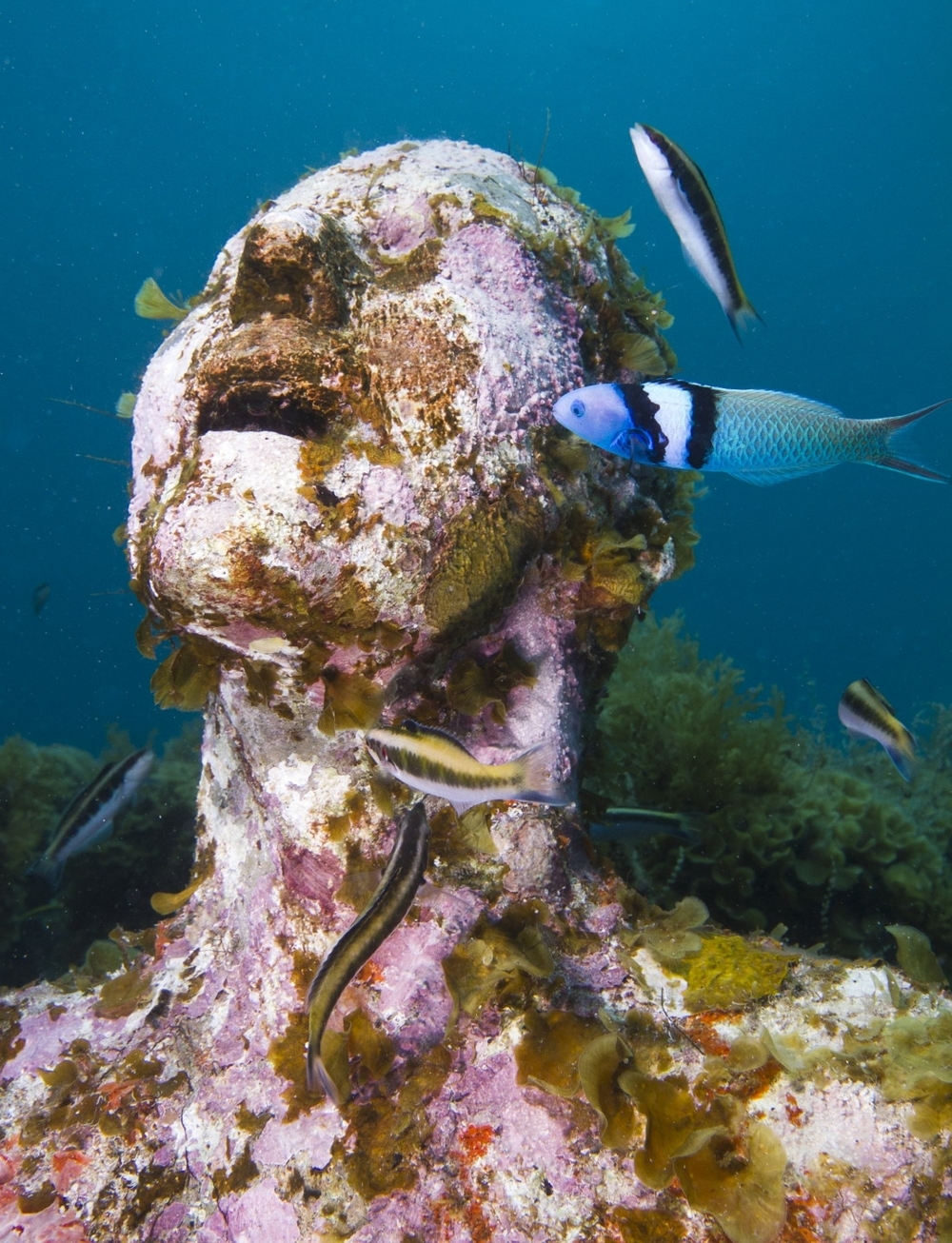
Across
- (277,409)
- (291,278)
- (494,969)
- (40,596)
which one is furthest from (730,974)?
(40,596)

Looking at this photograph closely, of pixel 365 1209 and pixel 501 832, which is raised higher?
pixel 501 832

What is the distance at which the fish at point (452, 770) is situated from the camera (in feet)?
5.82

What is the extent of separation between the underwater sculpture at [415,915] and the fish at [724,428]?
457 mm

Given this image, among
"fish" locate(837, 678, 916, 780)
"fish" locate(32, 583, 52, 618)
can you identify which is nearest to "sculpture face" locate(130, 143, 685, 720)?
"fish" locate(837, 678, 916, 780)

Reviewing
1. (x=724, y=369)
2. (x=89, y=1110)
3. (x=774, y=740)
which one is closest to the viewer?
(x=89, y=1110)

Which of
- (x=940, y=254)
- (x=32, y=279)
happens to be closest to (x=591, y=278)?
(x=32, y=279)

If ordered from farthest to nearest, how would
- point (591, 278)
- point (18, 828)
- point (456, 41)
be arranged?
point (456, 41) < point (18, 828) < point (591, 278)

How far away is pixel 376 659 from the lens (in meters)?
2.09

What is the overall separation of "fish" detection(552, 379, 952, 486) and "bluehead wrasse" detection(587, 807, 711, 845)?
6.73 ft

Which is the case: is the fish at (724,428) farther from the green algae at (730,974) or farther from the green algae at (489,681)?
the green algae at (730,974)

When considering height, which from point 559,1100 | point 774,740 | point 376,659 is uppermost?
point 376,659

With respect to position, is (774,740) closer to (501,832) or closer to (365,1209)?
(501,832)

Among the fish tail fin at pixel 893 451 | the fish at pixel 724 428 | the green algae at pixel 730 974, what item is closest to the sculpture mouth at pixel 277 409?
the fish at pixel 724 428

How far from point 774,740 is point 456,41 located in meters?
120
